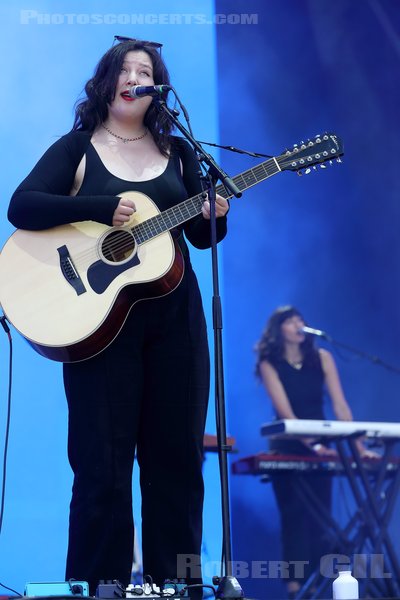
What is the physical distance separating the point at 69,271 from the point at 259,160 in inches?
74.0

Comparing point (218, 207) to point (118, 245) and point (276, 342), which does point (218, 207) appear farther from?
point (276, 342)

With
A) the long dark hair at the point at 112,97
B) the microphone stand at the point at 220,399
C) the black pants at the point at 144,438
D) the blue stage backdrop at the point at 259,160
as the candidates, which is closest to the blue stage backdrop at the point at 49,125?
the blue stage backdrop at the point at 259,160

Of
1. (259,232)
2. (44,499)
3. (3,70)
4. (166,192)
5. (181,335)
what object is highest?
(3,70)

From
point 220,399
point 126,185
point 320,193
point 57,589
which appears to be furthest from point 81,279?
point 320,193

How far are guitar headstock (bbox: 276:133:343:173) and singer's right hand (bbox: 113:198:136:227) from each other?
1.90ft

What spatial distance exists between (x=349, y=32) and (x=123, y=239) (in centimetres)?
231

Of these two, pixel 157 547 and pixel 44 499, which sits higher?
pixel 44 499

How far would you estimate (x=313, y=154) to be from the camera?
348 centimetres

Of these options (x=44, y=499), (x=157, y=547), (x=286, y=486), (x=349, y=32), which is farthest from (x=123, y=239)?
(x=349, y=32)

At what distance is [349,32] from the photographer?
16.8 feet

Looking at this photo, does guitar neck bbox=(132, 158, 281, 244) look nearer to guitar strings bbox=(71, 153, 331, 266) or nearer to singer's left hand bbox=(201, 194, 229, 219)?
guitar strings bbox=(71, 153, 331, 266)

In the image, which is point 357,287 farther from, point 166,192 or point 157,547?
point 157,547

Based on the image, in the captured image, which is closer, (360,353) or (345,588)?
(345,588)

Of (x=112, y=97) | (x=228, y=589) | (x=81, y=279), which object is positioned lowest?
(x=228, y=589)
